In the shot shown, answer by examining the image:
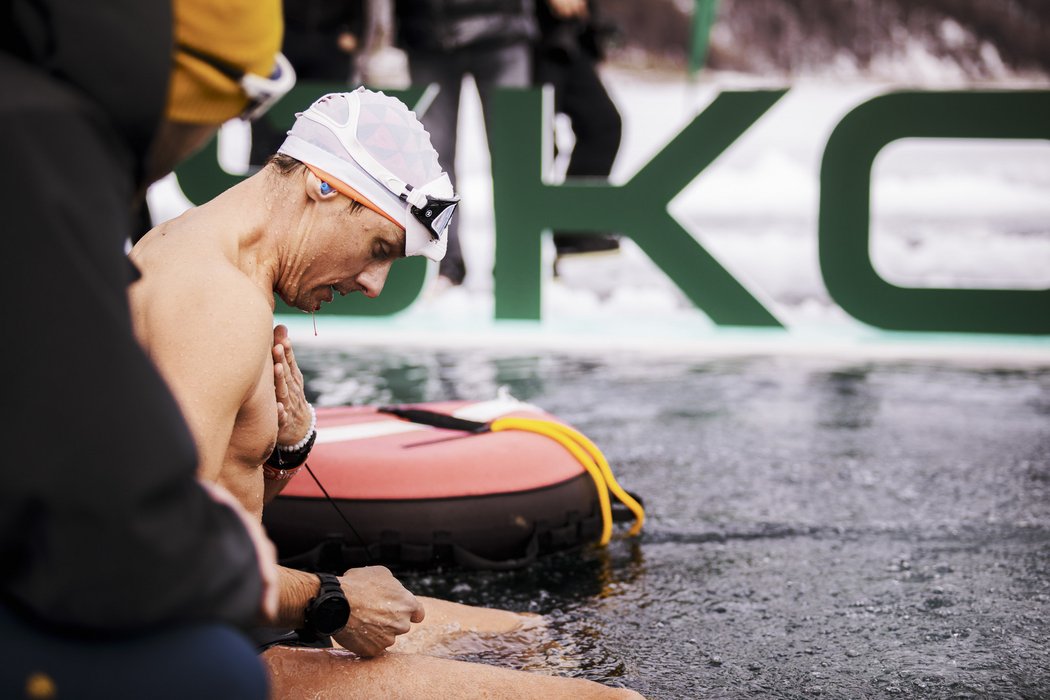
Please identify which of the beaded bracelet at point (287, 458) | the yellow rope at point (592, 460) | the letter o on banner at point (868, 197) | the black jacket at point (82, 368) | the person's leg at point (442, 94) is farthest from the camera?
the person's leg at point (442, 94)

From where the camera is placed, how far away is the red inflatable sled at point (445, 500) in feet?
11.2

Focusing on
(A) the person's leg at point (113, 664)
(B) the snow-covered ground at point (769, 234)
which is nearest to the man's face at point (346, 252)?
(A) the person's leg at point (113, 664)

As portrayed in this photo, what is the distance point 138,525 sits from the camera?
1.10 metres

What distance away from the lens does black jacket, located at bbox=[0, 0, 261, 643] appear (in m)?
1.09

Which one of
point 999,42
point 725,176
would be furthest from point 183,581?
point 999,42

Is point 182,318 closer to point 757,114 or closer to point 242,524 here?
point 242,524

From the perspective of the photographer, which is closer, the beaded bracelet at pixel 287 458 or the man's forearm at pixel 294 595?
the man's forearm at pixel 294 595

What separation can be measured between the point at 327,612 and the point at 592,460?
5.02ft

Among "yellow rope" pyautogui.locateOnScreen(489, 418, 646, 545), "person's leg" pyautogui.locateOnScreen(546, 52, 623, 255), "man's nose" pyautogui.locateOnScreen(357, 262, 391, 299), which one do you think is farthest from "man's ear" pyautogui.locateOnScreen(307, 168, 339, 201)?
"person's leg" pyautogui.locateOnScreen(546, 52, 623, 255)

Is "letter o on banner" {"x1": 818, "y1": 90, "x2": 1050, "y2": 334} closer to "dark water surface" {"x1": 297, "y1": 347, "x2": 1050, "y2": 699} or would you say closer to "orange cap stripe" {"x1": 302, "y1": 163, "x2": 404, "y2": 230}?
"dark water surface" {"x1": 297, "y1": 347, "x2": 1050, "y2": 699}

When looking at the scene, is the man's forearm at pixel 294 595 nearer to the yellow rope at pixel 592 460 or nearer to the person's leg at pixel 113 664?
the person's leg at pixel 113 664

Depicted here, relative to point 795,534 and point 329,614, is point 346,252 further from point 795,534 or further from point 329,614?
point 795,534

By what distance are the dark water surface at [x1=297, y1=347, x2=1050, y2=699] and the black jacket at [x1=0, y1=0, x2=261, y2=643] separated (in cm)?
177

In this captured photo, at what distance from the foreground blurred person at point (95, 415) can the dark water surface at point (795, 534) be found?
5.57 ft
